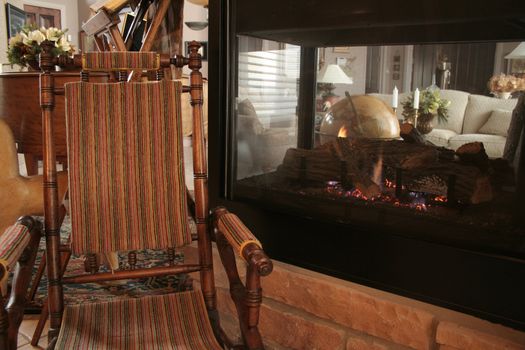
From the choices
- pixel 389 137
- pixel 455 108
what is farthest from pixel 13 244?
pixel 455 108

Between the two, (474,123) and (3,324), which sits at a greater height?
(474,123)

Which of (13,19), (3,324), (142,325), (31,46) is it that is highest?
(13,19)

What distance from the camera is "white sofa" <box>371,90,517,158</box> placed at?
4.25 feet

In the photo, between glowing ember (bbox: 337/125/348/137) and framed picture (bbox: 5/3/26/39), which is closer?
glowing ember (bbox: 337/125/348/137)

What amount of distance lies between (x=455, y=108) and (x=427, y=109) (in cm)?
8

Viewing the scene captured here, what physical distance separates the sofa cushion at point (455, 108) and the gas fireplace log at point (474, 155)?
0.17 ft

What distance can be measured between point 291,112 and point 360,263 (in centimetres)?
57

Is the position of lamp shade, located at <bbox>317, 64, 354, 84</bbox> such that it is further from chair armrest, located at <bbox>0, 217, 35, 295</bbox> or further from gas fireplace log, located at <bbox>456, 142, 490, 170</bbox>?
chair armrest, located at <bbox>0, 217, 35, 295</bbox>

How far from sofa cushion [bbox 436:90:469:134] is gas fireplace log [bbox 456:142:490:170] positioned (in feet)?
0.17

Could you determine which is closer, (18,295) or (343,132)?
(18,295)

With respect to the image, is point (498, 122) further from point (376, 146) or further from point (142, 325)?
point (142, 325)

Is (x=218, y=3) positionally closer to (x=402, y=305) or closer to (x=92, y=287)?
(x=402, y=305)

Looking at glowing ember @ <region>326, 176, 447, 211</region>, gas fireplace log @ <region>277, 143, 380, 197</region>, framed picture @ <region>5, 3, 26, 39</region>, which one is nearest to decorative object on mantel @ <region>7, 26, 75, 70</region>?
gas fireplace log @ <region>277, 143, 380, 197</region>

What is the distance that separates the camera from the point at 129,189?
1.43 metres
